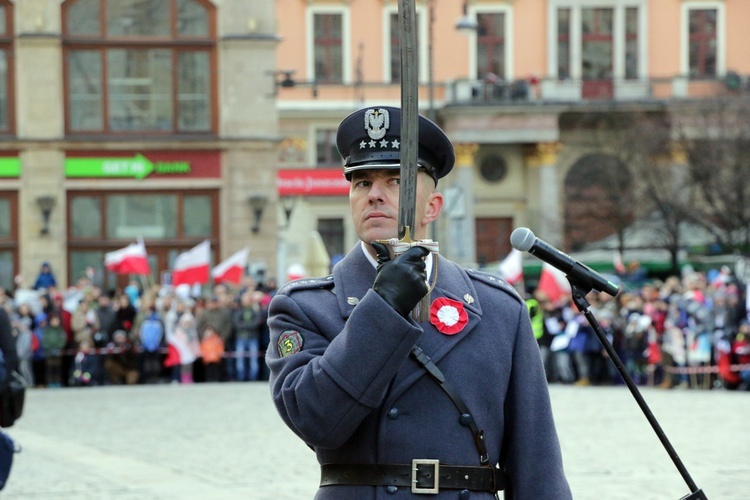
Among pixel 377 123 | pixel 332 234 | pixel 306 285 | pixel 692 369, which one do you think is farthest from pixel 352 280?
pixel 332 234

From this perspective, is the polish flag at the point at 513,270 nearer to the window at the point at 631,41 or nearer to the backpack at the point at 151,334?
the backpack at the point at 151,334

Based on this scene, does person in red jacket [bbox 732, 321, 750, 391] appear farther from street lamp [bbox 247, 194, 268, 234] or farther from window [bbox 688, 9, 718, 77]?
window [bbox 688, 9, 718, 77]

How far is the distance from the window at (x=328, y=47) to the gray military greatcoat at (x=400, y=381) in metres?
58.3

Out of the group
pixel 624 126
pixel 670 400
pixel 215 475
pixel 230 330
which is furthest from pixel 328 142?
pixel 215 475

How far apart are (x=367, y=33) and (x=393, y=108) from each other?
193 ft

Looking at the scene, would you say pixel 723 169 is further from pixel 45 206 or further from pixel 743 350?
pixel 743 350

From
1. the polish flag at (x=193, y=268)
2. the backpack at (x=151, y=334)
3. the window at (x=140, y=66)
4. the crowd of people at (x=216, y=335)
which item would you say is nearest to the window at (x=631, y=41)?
the window at (x=140, y=66)

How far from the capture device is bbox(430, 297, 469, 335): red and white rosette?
14.2 feet

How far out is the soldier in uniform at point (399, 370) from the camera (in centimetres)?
398

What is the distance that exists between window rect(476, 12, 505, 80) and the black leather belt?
59396 mm

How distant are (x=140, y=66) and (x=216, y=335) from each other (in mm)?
11236

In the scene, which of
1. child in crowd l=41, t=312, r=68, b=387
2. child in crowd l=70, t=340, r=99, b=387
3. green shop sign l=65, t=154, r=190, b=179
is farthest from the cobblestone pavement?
green shop sign l=65, t=154, r=190, b=179

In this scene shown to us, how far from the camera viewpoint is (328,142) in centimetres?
6144

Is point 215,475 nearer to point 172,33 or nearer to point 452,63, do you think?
point 172,33
